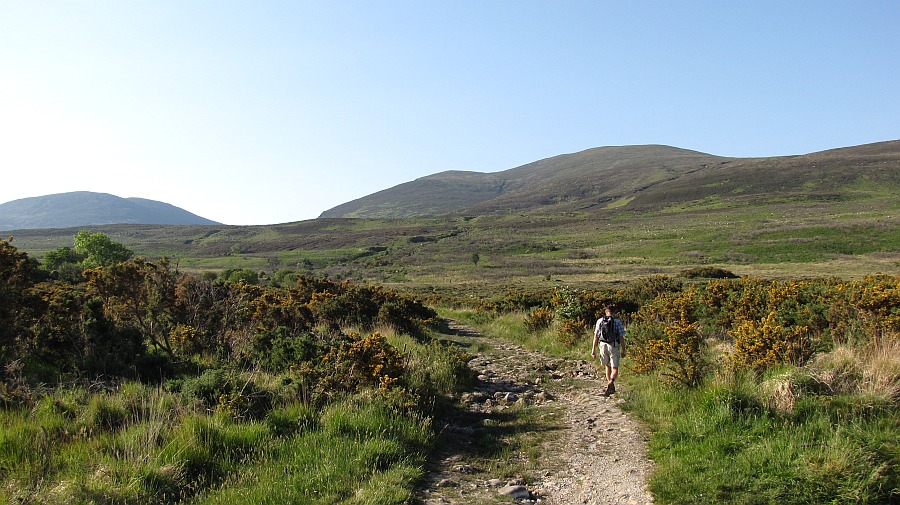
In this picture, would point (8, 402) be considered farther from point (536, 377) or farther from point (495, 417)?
point (536, 377)

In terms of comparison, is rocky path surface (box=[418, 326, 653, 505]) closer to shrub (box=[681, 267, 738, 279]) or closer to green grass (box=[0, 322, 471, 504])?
green grass (box=[0, 322, 471, 504])

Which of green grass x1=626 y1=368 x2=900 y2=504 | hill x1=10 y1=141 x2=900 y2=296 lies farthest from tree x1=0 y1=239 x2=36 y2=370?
hill x1=10 y1=141 x2=900 y2=296

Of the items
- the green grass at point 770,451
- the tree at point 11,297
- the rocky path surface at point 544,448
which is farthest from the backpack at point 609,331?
the tree at point 11,297

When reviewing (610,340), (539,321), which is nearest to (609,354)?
(610,340)

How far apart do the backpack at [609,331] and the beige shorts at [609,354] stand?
0.10m

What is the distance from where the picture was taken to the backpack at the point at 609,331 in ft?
30.0

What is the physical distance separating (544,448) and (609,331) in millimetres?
3684

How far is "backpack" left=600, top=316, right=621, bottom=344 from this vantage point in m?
9.15

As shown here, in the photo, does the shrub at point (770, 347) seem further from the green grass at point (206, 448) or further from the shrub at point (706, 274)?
the shrub at point (706, 274)

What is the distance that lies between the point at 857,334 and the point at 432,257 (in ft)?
263

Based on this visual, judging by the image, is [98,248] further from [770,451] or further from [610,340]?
[770,451]

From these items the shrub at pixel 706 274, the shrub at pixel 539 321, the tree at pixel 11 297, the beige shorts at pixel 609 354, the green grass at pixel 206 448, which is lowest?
the shrub at pixel 706 274

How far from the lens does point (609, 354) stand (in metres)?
9.23

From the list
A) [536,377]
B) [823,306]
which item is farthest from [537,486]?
[823,306]
